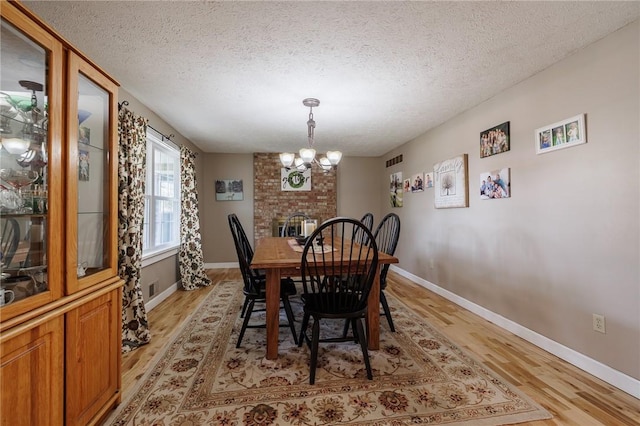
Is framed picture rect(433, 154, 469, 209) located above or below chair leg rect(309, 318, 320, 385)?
above

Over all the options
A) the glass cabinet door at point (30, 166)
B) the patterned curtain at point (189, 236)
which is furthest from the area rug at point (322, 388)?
the patterned curtain at point (189, 236)

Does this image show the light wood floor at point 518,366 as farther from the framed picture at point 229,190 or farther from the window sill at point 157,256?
the framed picture at point 229,190

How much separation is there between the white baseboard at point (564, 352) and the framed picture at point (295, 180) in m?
3.44

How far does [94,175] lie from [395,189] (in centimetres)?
462

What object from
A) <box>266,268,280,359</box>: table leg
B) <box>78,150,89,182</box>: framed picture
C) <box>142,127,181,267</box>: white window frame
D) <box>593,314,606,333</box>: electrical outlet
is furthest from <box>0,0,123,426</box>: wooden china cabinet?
<box>593,314,606,333</box>: electrical outlet

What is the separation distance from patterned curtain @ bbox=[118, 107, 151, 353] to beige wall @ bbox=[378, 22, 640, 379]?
3320 millimetres

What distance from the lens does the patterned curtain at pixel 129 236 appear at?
246 centimetres

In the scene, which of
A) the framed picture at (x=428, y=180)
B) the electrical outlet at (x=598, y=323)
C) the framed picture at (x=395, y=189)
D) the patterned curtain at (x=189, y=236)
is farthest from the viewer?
the framed picture at (x=395, y=189)

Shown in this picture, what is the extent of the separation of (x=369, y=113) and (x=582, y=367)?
297 centimetres

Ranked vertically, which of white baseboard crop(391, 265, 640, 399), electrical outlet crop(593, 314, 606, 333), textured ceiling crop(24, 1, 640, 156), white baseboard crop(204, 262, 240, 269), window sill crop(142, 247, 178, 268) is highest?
textured ceiling crop(24, 1, 640, 156)

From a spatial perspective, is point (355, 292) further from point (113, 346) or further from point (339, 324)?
point (113, 346)

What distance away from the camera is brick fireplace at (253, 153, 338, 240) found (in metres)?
5.77

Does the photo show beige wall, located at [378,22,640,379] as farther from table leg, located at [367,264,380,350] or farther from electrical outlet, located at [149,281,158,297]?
electrical outlet, located at [149,281,158,297]

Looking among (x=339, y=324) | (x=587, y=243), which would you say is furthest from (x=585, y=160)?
(x=339, y=324)
